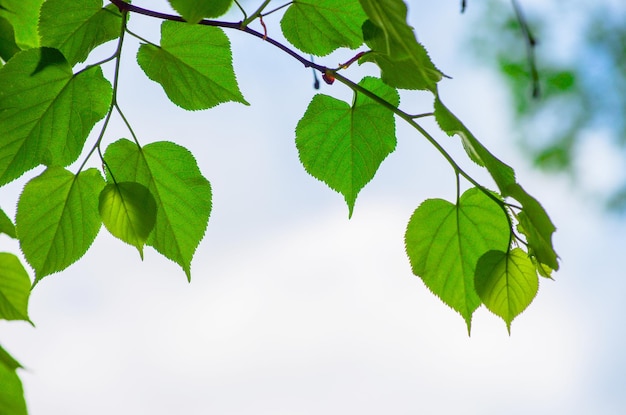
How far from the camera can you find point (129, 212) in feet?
0.92

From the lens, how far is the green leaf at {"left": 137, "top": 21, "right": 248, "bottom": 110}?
0.32 m

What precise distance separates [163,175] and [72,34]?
0.07 m

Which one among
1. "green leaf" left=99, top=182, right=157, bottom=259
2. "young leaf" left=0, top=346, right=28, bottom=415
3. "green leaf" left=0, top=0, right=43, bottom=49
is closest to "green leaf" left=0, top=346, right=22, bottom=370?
"young leaf" left=0, top=346, right=28, bottom=415

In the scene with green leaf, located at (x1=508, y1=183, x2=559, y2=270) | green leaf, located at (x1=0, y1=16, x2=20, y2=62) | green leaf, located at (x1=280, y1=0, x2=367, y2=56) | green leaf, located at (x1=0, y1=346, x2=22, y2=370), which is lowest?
green leaf, located at (x1=0, y1=346, x2=22, y2=370)

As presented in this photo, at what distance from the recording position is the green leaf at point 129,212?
0.93ft

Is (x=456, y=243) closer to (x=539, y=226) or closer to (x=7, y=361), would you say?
(x=539, y=226)

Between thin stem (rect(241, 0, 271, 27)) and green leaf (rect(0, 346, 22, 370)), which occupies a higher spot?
thin stem (rect(241, 0, 271, 27))

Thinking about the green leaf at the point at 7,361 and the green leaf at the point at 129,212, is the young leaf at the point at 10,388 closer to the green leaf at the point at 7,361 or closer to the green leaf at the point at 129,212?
the green leaf at the point at 7,361

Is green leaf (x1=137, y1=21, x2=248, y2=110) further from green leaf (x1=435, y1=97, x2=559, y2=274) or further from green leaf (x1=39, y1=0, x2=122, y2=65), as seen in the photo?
green leaf (x1=435, y1=97, x2=559, y2=274)

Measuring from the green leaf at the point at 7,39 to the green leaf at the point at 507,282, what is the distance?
0.75 ft

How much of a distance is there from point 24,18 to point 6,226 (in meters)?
0.11

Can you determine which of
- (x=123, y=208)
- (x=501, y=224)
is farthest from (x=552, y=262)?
(x=123, y=208)

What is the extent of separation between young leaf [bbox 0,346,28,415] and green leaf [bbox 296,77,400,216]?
0.19m

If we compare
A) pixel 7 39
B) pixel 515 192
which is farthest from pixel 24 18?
pixel 515 192
